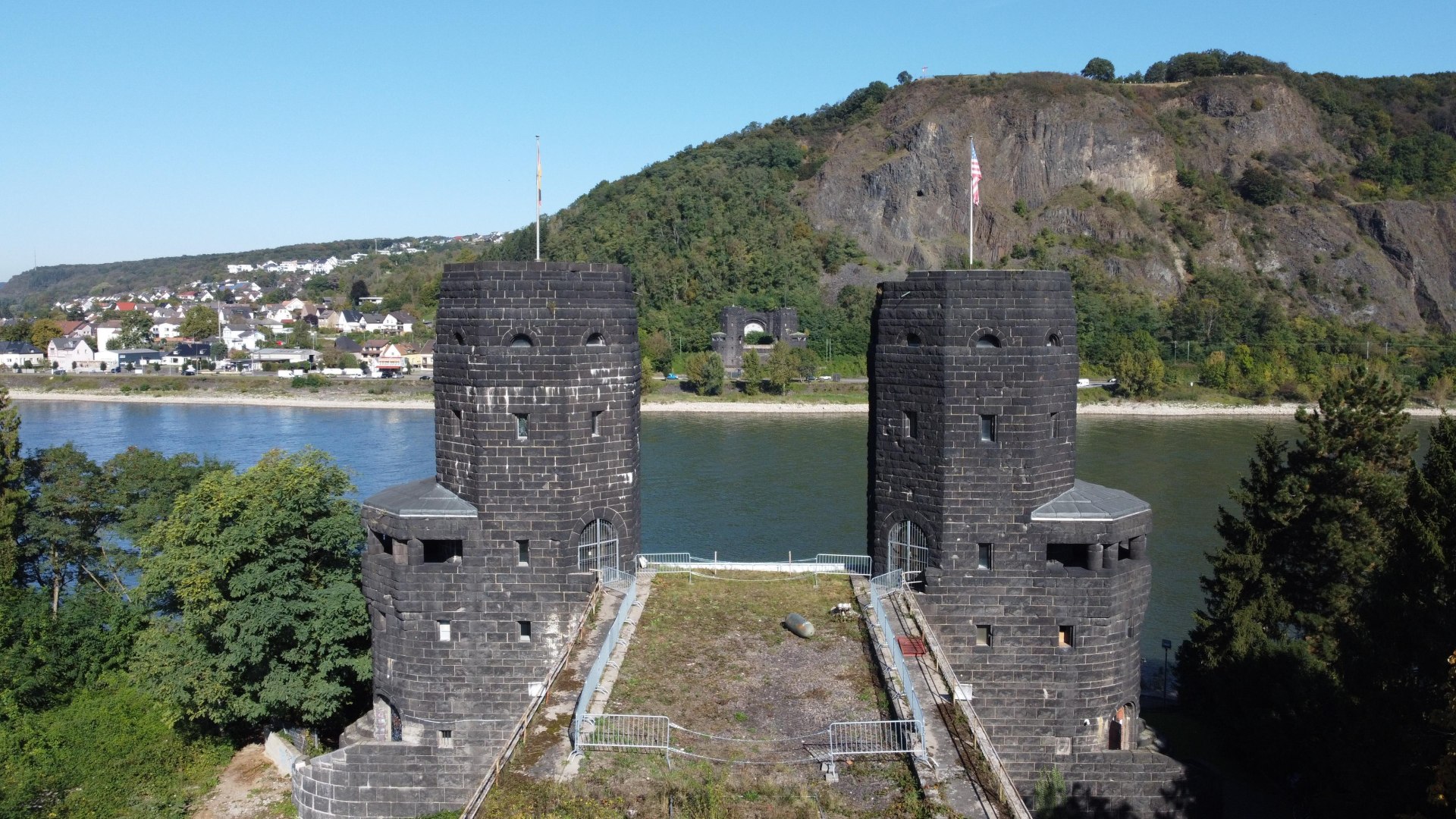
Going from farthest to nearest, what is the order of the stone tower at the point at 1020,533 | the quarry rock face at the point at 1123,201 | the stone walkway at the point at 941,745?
the quarry rock face at the point at 1123,201 < the stone tower at the point at 1020,533 < the stone walkway at the point at 941,745

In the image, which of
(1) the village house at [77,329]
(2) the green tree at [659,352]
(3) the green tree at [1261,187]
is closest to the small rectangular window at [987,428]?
(2) the green tree at [659,352]

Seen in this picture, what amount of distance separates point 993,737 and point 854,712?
394 centimetres

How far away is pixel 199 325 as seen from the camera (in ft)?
438

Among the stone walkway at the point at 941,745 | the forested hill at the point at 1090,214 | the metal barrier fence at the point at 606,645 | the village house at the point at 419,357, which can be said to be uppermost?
the forested hill at the point at 1090,214

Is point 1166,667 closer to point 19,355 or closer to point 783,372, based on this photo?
point 783,372

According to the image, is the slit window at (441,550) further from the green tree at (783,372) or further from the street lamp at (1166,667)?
the green tree at (783,372)

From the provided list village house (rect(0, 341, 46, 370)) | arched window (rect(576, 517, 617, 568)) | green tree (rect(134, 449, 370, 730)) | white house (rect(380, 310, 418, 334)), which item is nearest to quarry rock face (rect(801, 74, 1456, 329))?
white house (rect(380, 310, 418, 334))

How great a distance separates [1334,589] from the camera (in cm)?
2245

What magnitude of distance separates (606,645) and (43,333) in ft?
447

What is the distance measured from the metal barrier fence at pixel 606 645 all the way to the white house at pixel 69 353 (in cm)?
11868

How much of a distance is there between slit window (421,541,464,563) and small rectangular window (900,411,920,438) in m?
7.25

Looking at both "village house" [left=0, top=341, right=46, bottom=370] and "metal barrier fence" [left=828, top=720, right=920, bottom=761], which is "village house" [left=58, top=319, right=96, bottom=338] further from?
"metal barrier fence" [left=828, top=720, right=920, bottom=761]

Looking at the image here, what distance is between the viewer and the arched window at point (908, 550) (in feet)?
55.7

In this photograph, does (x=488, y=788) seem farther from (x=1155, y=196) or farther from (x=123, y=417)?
(x=1155, y=196)
